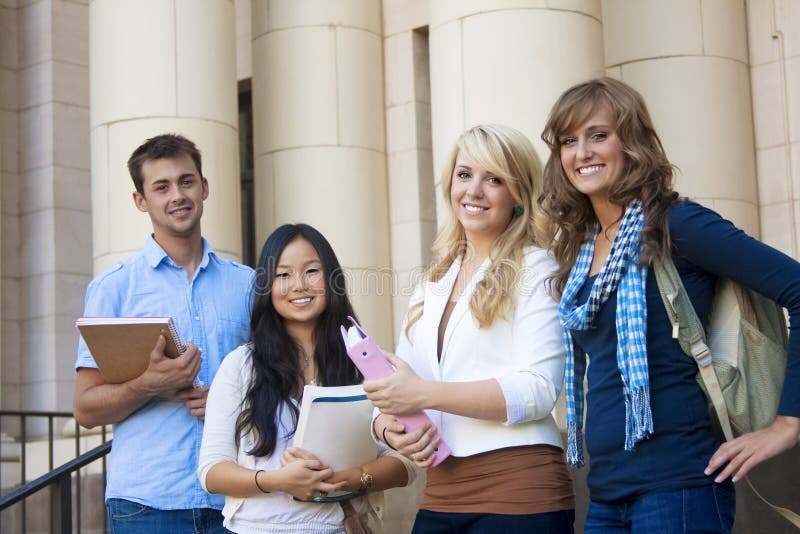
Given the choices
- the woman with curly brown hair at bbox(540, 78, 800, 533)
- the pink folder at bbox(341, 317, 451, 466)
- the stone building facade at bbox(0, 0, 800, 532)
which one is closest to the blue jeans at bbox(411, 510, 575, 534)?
the woman with curly brown hair at bbox(540, 78, 800, 533)

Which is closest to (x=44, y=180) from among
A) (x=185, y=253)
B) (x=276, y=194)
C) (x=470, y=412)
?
(x=276, y=194)

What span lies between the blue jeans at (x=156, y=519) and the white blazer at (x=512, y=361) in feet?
3.97

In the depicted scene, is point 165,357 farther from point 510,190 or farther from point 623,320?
point 623,320

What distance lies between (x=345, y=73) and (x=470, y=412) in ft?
21.8

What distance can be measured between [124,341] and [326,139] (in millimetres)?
5529

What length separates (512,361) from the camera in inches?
155

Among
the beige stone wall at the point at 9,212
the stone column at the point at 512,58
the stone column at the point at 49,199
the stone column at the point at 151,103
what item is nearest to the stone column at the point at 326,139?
the stone column at the point at 151,103

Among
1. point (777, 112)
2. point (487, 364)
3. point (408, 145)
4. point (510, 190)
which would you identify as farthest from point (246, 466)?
point (777, 112)

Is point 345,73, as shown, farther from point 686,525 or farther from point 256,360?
point 686,525

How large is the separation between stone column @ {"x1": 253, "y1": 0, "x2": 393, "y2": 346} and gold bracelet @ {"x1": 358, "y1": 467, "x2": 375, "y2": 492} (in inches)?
212

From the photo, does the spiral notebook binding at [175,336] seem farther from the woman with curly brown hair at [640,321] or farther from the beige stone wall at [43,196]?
the beige stone wall at [43,196]

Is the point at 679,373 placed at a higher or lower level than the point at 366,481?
higher

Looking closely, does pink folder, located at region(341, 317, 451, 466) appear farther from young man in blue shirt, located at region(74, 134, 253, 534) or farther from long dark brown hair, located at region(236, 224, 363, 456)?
young man in blue shirt, located at region(74, 134, 253, 534)

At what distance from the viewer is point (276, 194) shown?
985 centimetres
